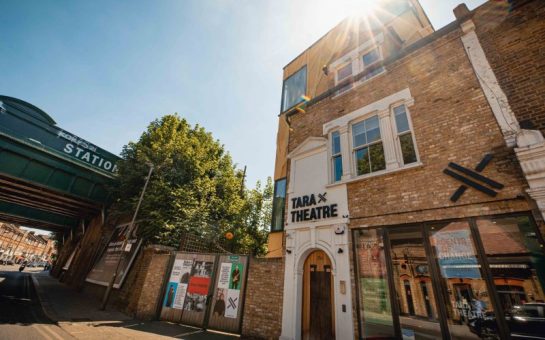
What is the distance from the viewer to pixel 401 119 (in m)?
7.26

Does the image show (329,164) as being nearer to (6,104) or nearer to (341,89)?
(341,89)

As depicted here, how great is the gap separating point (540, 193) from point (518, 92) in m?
2.52

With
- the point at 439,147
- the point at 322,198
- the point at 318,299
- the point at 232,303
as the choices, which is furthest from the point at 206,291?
the point at 439,147

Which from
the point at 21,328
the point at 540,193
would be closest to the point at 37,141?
the point at 21,328

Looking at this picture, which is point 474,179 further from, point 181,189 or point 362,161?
point 181,189

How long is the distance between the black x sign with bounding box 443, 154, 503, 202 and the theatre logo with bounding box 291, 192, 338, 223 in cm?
321

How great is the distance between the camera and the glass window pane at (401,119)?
709 centimetres

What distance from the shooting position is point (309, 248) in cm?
753

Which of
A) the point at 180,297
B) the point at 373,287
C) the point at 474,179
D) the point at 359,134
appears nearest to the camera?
the point at 474,179

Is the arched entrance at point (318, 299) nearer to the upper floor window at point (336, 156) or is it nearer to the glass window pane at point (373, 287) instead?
the glass window pane at point (373, 287)

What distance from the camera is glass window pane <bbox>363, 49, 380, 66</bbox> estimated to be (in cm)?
915

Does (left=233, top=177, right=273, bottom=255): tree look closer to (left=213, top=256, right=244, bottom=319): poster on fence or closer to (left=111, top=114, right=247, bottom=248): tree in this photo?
(left=111, top=114, right=247, bottom=248): tree

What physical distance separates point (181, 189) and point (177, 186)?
1590 millimetres

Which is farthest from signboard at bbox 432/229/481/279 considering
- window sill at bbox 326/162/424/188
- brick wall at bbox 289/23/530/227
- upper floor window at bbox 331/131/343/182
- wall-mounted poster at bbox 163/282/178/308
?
wall-mounted poster at bbox 163/282/178/308
